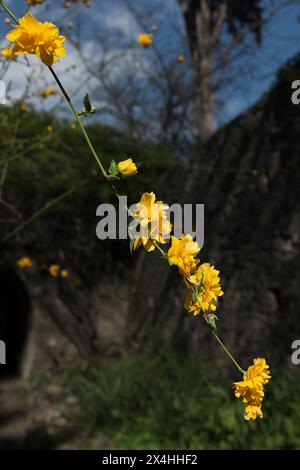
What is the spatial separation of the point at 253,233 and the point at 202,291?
3.48m

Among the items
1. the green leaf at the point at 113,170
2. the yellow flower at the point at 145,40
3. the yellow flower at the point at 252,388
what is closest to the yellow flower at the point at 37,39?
the green leaf at the point at 113,170

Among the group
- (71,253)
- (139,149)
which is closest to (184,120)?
(139,149)

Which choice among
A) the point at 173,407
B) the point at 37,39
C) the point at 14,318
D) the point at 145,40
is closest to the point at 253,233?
the point at 173,407

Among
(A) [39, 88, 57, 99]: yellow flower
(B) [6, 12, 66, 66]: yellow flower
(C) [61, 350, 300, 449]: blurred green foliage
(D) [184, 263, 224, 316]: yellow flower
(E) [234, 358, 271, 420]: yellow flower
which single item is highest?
(A) [39, 88, 57, 99]: yellow flower

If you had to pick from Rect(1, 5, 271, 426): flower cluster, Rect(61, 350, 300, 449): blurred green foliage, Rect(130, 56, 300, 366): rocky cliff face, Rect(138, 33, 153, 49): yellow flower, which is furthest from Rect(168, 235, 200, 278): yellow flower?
Rect(130, 56, 300, 366): rocky cliff face

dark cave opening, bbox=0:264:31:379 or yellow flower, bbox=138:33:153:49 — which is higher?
dark cave opening, bbox=0:264:31:379

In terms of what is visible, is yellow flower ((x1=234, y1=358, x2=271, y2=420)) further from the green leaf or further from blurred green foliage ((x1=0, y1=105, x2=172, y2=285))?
blurred green foliage ((x1=0, y1=105, x2=172, y2=285))

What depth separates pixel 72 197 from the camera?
5.57m

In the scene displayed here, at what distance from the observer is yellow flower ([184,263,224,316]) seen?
77 centimetres

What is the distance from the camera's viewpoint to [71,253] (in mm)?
5605

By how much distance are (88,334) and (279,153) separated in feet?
8.77

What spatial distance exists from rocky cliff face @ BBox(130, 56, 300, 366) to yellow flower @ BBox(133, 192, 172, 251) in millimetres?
2916

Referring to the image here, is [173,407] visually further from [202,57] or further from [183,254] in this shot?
[202,57]

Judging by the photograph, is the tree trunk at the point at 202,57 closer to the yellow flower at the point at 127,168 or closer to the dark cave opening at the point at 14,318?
the dark cave opening at the point at 14,318
